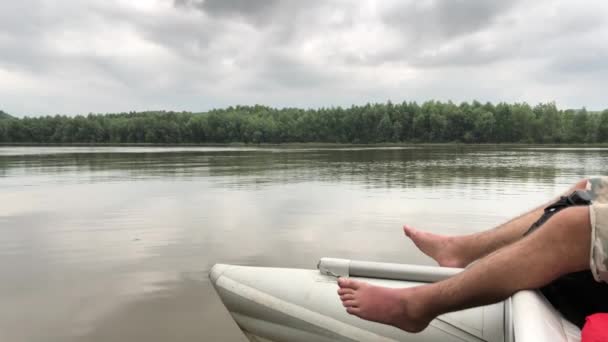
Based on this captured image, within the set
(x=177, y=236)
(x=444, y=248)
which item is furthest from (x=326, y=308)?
(x=177, y=236)

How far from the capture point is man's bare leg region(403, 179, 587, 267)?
257 centimetres

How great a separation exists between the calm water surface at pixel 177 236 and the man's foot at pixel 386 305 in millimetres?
1650

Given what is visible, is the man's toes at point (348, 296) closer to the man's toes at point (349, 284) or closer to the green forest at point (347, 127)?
the man's toes at point (349, 284)

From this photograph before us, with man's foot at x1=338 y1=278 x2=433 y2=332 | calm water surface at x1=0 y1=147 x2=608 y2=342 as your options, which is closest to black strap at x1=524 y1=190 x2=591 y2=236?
man's foot at x1=338 y1=278 x2=433 y2=332

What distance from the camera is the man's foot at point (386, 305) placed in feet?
7.21

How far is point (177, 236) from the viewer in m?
7.35

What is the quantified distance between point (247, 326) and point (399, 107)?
108 meters

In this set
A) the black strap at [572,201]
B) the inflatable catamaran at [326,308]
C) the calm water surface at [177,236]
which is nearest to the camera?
the black strap at [572,201]

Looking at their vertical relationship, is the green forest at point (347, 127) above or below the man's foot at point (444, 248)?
above

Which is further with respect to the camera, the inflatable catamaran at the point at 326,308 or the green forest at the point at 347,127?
the green forest at the point at 347,127

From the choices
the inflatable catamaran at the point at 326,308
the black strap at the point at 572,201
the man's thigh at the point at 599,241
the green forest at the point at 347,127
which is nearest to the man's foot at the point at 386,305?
the inflatable catamaran at the point at 326,308

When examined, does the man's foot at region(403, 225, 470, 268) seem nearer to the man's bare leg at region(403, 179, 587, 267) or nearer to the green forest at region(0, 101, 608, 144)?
the man's bare leg at region(403, 179, 587, 267)

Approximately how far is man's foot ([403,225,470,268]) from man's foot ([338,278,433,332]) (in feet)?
2.62

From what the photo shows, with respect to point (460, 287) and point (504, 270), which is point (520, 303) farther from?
point (460, 287)
